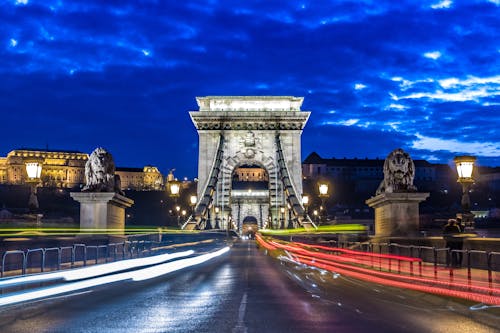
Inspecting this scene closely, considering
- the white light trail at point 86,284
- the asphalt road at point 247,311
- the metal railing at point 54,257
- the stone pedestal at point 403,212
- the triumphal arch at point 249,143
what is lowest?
the asphalt road at point 247,311

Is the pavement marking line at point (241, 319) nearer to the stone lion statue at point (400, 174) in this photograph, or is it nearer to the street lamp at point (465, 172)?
the street lamp at point (465, 172)

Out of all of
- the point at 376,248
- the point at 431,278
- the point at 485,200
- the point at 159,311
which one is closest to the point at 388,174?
the point at 376,248

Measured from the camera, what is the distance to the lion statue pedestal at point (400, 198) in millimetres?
26781

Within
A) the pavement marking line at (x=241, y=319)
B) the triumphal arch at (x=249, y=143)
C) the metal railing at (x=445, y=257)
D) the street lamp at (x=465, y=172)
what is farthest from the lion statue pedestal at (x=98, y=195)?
the triumphal arch at (x=249, y=143)

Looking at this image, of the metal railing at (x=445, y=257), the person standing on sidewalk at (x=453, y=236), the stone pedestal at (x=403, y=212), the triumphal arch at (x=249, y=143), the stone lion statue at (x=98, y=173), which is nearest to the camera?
the metal railing at (x=445, y=257)

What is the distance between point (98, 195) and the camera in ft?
89.5

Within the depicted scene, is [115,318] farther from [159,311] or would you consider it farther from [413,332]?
[413,332]

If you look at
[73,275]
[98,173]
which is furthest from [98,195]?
[73,275]

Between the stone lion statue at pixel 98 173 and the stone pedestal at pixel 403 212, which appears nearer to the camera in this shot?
the stone pedestal at pixel 403 212

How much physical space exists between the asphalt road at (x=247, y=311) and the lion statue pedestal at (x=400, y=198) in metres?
9.56

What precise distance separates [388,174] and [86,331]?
65.3ft

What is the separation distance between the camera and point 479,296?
14.4 meters

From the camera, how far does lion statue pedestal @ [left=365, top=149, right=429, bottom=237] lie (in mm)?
26781

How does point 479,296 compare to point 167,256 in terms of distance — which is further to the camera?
point 167,256
